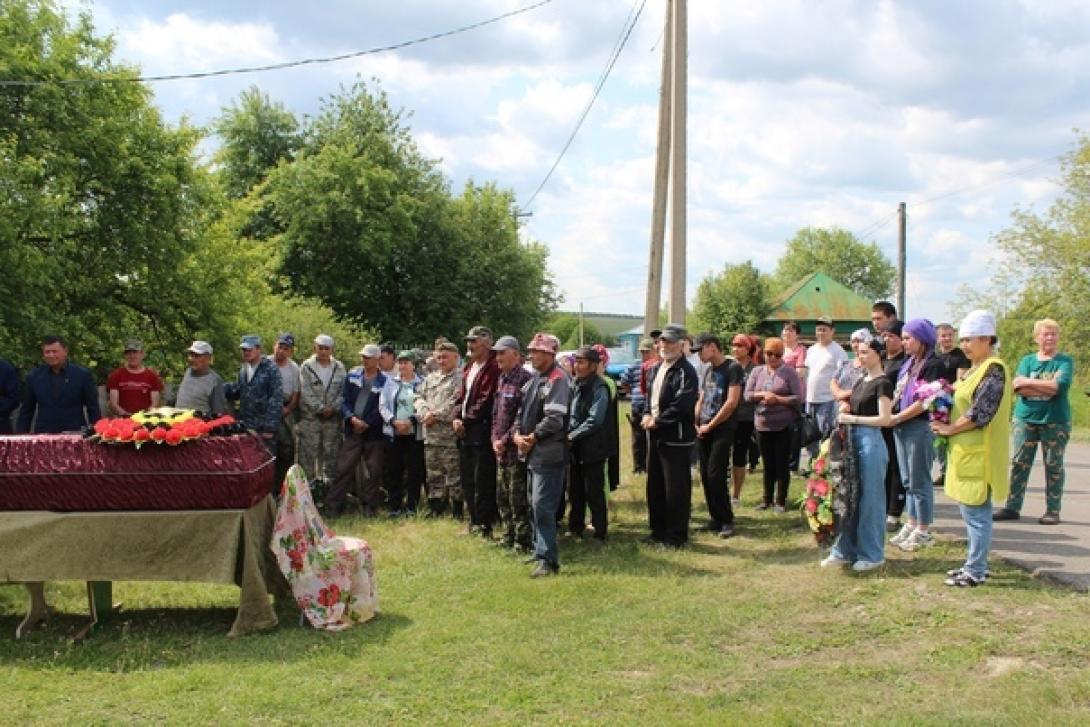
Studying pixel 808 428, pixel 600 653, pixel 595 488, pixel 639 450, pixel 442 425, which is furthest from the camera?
pixel 639 450

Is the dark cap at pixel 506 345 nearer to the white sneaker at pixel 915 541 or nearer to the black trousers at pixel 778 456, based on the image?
the black trousers at pixel 778 456

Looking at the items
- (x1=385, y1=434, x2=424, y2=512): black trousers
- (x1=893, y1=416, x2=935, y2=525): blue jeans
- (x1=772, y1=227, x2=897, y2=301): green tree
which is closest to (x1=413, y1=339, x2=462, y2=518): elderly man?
(x1=385, y1=434, x2=424, y2=512): black trousers

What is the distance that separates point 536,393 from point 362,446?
318cm

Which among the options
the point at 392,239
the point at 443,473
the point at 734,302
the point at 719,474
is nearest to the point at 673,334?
the point at 719,474

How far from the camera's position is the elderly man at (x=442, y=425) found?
9.02 meters

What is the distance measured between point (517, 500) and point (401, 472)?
2.52m

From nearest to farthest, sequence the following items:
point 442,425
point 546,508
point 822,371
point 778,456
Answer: point 546,508 < point 442,425 < point 778,456 < point 822,371

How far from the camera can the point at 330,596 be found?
5.81m

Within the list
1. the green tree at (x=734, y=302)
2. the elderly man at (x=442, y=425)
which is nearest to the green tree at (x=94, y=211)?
the elderly man at (x=442, y=425)

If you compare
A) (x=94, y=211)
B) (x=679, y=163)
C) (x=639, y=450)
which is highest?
(x=679, y=163)

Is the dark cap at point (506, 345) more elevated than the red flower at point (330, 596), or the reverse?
the dark cap at point (506, 345)

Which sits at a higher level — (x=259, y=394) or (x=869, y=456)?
(x=259, y=394)

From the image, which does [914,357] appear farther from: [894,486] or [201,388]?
[201,388]

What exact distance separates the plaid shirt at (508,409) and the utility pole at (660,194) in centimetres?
499
